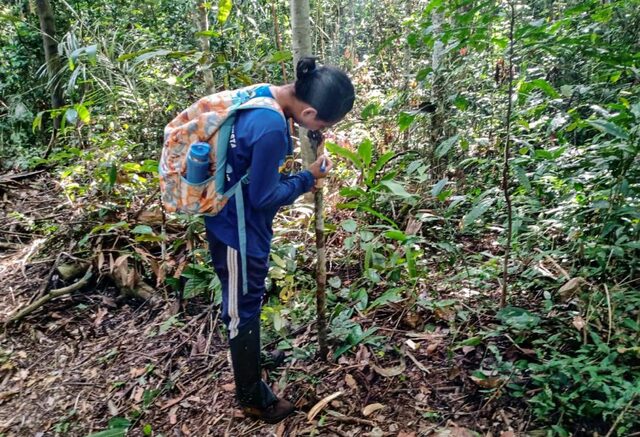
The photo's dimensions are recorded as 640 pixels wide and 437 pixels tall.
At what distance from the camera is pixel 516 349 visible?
2264mm

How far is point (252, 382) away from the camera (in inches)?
91.9

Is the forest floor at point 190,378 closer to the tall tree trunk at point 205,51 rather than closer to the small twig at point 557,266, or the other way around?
the small twig at point 557,266

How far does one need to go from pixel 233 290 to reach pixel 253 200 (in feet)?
1.51

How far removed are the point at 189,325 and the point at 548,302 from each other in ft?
7.42

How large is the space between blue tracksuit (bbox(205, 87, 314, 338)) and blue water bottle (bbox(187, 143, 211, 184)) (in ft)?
0.34

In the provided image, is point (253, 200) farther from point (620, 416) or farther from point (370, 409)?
point (620, 416)

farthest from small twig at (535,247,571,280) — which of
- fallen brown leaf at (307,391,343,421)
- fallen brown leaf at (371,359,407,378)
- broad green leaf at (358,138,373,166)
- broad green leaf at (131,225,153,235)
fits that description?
broad green leaf at (131,225,153,235)

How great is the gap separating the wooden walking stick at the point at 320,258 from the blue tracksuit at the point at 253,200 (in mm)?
140

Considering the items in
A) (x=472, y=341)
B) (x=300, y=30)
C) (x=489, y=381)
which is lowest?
(x=489, y=381)

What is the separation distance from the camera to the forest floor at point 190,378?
2227 mm

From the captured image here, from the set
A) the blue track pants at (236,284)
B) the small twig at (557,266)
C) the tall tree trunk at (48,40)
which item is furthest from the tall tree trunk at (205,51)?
the tall tree trunk at (48,40)

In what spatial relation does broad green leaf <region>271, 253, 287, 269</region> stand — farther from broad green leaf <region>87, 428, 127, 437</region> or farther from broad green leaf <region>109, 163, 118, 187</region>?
broad green leaf <region>109, 163, 118, 187</region>

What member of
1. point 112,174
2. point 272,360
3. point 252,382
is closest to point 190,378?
point 272,360

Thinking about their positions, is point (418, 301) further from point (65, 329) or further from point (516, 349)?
point (65, 329)
